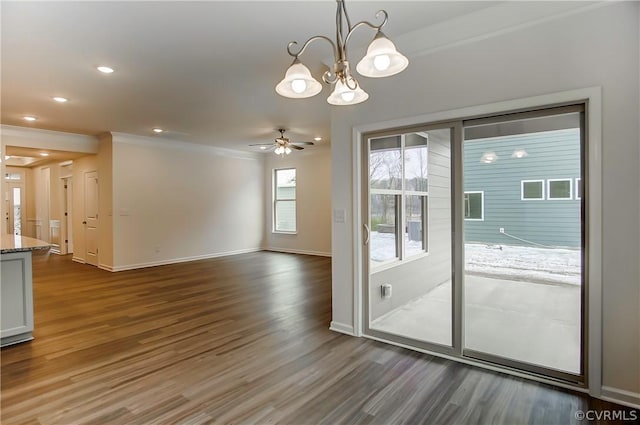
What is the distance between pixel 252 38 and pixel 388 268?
2.56 meters

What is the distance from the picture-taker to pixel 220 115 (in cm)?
550

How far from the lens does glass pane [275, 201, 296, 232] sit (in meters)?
9.31

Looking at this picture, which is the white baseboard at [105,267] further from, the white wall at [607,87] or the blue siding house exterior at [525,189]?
the white wall at [607,87]

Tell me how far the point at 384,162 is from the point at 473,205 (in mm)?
971

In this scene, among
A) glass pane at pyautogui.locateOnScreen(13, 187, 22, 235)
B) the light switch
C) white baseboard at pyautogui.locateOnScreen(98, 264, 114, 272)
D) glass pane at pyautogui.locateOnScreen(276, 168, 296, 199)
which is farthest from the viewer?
glass pane at pyautogui.locateOnScreen(13, 187, 22, 235)

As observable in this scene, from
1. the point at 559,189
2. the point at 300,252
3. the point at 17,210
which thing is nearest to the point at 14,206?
the point at 17,210

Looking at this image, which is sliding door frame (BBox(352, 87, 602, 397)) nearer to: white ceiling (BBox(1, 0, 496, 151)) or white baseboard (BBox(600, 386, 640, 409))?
white baseboard (BBox(600, 386, 640, 409))

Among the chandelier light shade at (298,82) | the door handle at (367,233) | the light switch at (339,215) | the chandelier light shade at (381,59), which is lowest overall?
the door handle at (367,233)

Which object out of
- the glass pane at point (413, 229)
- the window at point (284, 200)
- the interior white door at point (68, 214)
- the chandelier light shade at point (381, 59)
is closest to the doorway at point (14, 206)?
the interior white door at point (68, 214)

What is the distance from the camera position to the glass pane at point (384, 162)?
11.1 feet

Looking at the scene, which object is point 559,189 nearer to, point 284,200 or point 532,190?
point 532,190

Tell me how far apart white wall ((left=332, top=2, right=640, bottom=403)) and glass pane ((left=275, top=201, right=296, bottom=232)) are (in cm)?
678

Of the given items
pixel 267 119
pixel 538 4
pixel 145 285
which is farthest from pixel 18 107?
pixel 538 4

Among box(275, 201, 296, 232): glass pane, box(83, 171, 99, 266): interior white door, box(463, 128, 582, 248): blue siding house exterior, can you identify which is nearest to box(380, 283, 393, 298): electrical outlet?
box(463, 128, 582, 248): blue siding house exterior
